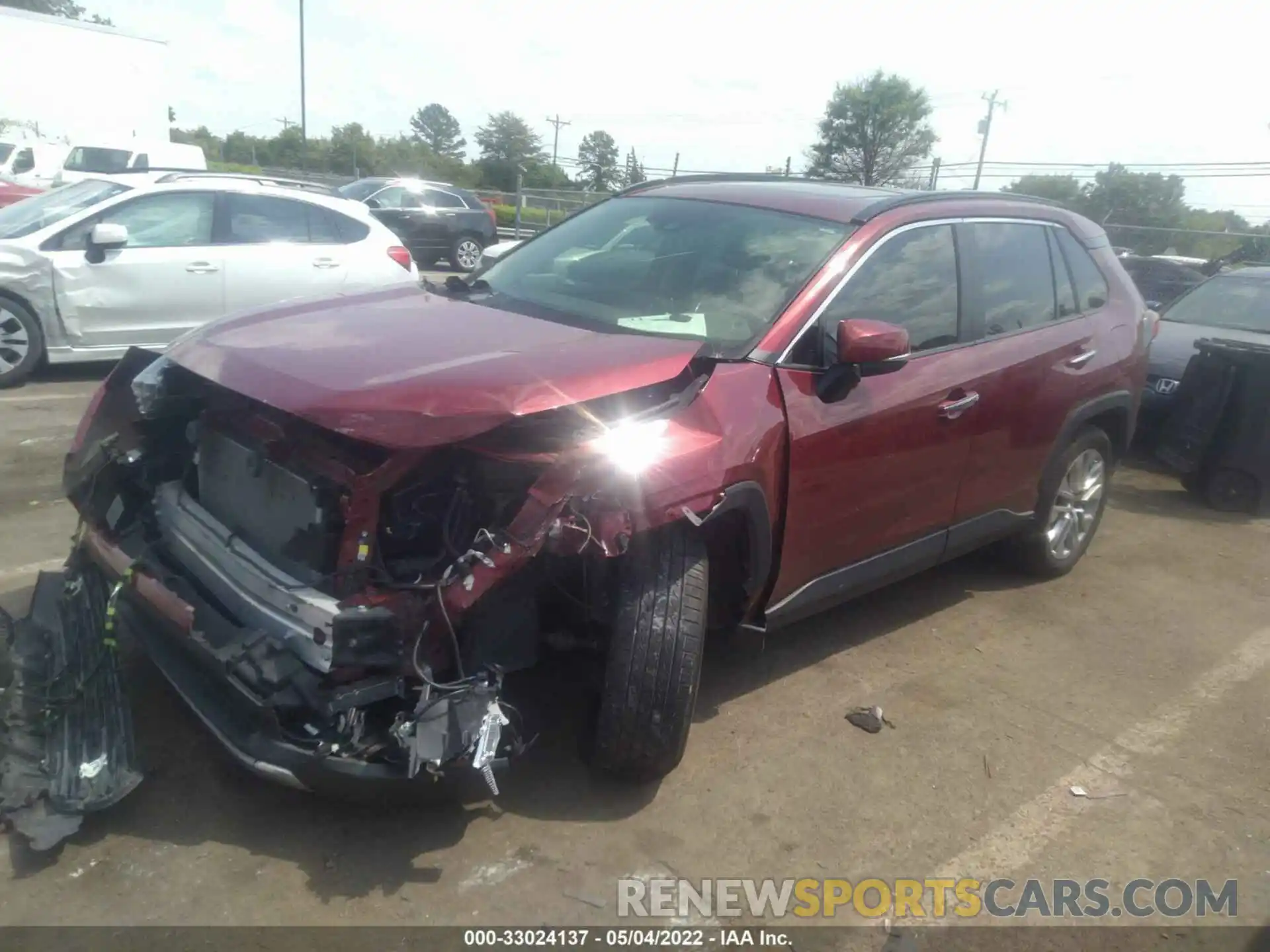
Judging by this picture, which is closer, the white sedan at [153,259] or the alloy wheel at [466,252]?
the white sedan at [153,259]

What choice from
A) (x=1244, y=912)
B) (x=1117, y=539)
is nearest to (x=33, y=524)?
(x=1244, y=912)

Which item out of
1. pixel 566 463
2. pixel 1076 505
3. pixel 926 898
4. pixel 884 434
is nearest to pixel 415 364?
pixel 566 463

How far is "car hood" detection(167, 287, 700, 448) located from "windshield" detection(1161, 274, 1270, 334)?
7.07 meters

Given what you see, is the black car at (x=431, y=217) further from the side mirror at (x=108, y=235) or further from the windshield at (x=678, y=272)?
the windshield at (x=678, y=272)

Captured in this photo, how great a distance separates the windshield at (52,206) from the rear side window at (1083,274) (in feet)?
23.2

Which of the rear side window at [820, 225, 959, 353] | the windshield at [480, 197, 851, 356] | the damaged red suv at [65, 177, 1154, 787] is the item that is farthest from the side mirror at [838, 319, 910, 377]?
the windshield at [480, 197, 851, 356]

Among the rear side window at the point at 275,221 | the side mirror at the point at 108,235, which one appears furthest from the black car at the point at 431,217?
the side mirror at the point at 108,235

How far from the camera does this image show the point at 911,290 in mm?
3945

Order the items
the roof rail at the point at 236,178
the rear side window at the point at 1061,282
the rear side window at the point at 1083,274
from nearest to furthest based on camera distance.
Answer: the rear side window at the point at 1061,282, the rear side window at the point at 1083,274, the roof rail at the point at 236,178

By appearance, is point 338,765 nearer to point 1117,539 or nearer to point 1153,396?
point 1117,539

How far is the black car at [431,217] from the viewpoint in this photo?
17.7 m

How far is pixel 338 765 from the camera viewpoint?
102 inches

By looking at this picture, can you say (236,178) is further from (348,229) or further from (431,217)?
(431,217)

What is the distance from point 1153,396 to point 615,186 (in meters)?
25.5
